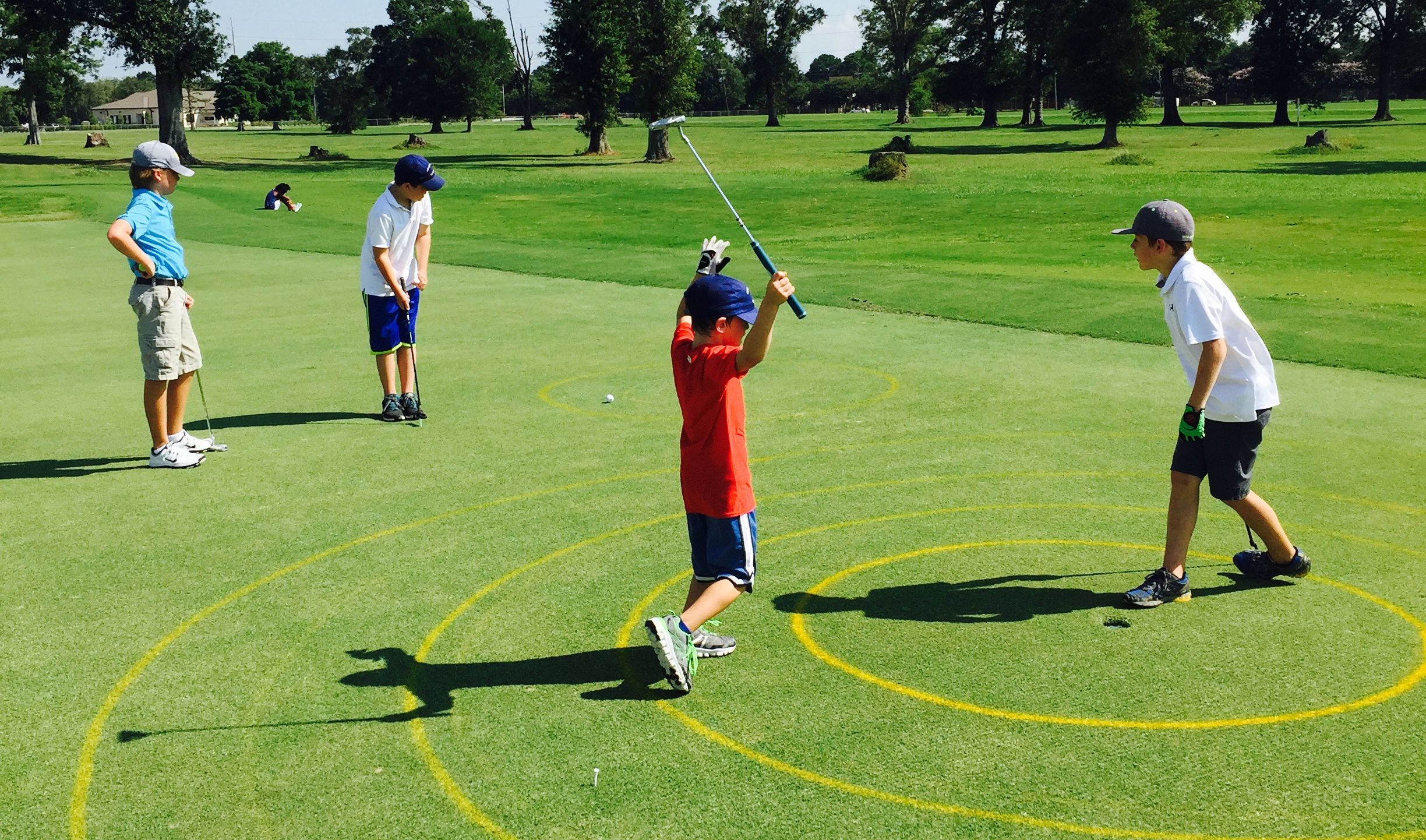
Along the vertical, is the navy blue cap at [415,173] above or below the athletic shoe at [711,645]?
above

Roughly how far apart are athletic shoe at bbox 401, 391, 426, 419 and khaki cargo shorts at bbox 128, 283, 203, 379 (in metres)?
1.98

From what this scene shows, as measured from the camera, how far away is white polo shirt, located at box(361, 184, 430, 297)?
11031 millimetres

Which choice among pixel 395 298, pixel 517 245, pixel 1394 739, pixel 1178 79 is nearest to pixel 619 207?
pixel 517 245

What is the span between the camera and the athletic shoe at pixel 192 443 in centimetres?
1010

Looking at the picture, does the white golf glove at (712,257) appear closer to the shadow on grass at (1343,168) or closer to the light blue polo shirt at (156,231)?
the light blue polo shirt at (156,231)

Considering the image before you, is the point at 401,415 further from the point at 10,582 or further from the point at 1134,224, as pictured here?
A: the point at 1134,224

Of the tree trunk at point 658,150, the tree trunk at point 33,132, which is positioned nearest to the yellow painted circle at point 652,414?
the tree trunk at point 658,150

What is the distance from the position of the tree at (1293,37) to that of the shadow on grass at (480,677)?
87906 mm

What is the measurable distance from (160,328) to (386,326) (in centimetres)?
205

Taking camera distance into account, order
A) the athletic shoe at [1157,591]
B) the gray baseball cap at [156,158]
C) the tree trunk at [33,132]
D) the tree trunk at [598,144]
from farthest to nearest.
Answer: the tree trunk at [33,132] → the tree trunk at [598,144] → the gray baseball cap at [156,158] → the athletic shoe at [1157,591]

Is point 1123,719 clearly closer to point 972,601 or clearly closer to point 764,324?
point 972,601

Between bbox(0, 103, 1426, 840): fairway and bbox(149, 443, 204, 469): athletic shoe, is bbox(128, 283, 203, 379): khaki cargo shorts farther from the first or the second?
bbox(0, 103, 1426, 840): fairway

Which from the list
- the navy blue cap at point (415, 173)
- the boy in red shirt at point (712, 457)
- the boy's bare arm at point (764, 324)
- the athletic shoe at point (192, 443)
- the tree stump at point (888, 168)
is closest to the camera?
the boy's bare arm at point (764, 324)

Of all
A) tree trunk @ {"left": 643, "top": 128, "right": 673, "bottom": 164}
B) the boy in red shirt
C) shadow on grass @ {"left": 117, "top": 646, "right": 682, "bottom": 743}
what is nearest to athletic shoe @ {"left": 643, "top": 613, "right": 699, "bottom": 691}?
the boy in red shirt
